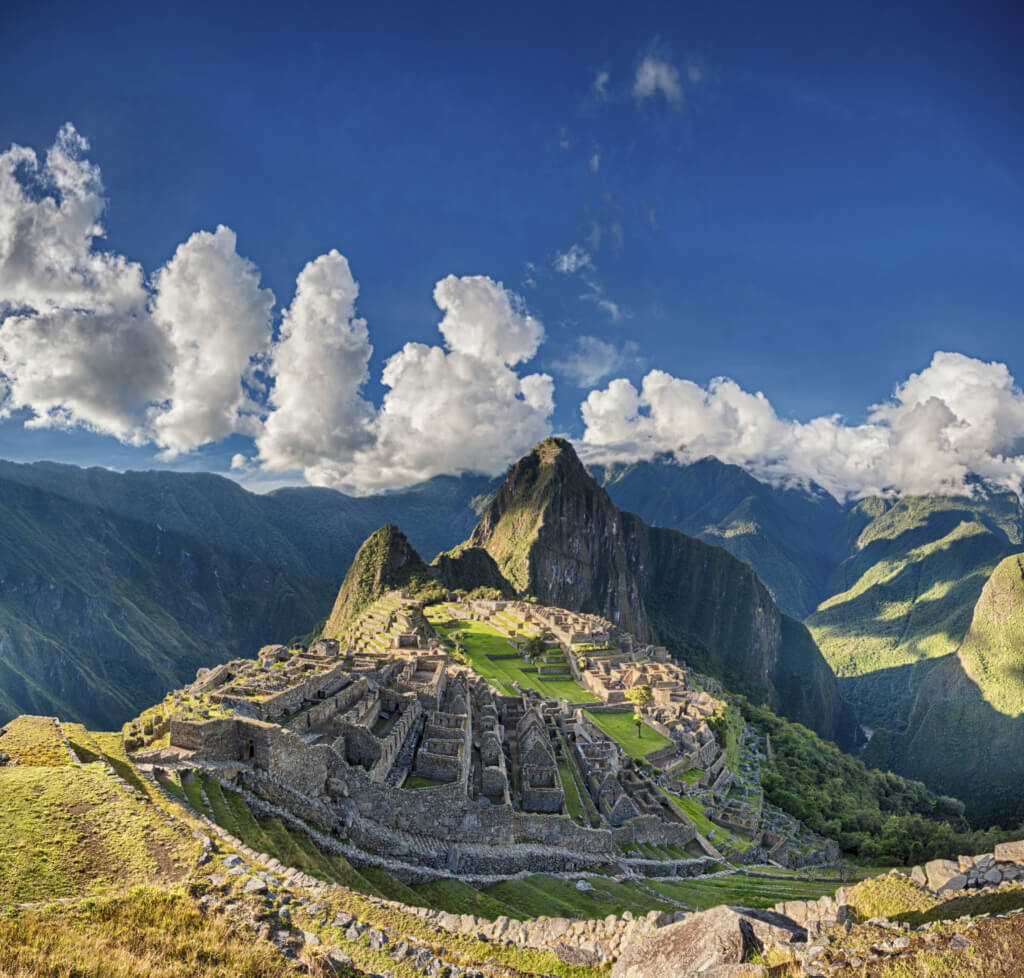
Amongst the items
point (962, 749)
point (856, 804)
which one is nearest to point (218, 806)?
point (856, 804)

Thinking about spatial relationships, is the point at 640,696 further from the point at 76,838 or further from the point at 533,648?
the point at 76,838

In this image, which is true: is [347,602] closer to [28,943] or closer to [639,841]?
[639,841]

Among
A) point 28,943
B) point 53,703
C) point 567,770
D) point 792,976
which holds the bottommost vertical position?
point 53,703

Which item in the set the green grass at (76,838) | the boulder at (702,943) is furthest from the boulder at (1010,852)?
the green grass at (76,838)

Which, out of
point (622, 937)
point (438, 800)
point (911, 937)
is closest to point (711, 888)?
point (438, 800)

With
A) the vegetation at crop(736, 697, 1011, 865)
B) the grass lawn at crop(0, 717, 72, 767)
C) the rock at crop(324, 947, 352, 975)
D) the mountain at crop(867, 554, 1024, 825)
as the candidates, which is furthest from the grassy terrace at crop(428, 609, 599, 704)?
the mountain at crop(867, 554, 1024, 825)
